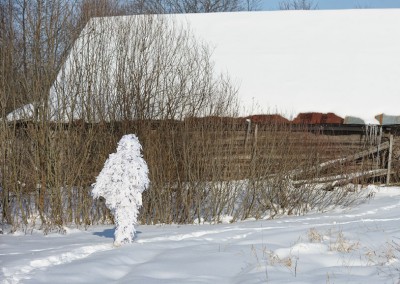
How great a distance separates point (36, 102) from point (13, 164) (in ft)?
4.39

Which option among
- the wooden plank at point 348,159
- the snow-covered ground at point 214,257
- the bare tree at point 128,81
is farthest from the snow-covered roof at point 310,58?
the snow-covered ground at point 214,257

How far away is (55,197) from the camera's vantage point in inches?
504

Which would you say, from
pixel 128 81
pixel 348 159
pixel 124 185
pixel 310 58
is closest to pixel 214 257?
pixel 124 185

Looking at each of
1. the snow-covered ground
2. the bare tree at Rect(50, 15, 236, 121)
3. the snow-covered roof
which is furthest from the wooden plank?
the snow-covered ground

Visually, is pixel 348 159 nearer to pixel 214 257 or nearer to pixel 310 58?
pixel 310 58

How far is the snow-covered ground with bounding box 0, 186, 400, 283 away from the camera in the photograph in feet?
21.3

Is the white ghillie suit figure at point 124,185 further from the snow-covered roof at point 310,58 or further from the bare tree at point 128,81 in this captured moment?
the snow-covered roof at point 310,58

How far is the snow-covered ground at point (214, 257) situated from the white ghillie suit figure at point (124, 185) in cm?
27

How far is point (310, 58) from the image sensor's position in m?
19.3

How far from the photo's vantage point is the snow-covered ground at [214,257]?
6488 mm

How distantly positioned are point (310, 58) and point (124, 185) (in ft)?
39.8

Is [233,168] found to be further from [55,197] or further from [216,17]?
[216,17]

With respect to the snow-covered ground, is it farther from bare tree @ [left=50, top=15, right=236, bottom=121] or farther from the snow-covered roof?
the snow-covered roof

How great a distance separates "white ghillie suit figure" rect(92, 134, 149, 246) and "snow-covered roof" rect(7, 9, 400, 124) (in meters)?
7.96
